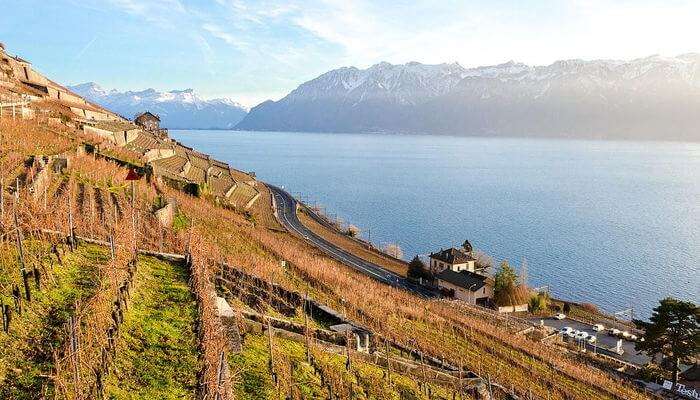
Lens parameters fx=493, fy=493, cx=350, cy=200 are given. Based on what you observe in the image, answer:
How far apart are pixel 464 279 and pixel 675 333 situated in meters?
19.5

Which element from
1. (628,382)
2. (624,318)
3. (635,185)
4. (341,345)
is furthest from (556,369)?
(635,185)

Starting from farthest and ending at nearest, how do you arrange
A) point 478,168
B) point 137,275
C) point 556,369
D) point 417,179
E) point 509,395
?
point 478,168 → point 417,179 → point 556,369 → point 509,395 → point 137,275

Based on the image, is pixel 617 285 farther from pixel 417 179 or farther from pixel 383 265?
pixel 417 179

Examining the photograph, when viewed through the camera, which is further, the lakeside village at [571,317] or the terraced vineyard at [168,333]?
the lakeside village at [571,317]

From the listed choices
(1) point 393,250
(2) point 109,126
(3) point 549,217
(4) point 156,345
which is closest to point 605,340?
(1) point 393,250

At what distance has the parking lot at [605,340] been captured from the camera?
120 feet

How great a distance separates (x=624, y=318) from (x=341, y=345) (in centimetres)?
4422

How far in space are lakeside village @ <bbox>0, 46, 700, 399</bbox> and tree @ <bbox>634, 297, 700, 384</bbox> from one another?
56 mm

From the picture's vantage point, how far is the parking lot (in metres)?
36.6

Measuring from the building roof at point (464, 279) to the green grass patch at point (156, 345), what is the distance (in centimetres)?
3759

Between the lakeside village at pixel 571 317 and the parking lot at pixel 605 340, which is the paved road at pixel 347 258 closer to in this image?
the lakeside village at pixel 571 317

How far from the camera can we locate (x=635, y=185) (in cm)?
13562

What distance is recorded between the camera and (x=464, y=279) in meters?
48.2

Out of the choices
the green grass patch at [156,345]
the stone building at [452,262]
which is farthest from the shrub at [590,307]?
the green grass patch at [156,345]
